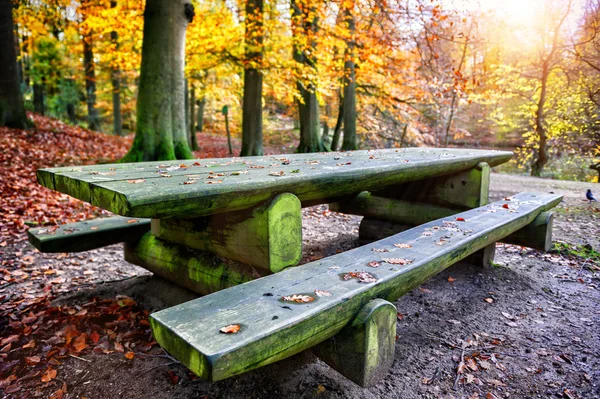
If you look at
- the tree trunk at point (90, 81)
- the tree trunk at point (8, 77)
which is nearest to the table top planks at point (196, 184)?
the tree trunk at point (8, 77)

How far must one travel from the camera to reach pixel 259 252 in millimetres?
2131

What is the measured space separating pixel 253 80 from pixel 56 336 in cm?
893

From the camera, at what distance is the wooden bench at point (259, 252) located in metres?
1.29

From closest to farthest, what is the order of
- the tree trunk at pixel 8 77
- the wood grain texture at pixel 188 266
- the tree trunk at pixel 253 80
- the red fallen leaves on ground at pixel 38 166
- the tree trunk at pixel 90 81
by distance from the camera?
1. the wood grain texture at pixel 188 266
2. the red fallen leaves on ground at pixel 38 166
3. the tree trunk at pixel 8 77
4. the tree trunk at pixel 253 80
5. the tree trunk at pixel 90 81

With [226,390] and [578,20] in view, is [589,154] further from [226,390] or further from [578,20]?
[226,390]

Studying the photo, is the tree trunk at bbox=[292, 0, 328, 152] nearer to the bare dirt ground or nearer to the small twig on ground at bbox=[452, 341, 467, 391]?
Answer: the bare dirt ground

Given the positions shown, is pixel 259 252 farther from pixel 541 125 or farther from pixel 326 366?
pixel 541 125

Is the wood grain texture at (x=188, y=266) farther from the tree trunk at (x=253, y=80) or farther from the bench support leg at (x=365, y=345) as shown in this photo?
the tree trunk at (x=253, y=80)

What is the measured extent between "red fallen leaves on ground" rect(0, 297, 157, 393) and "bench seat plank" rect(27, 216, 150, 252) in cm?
45

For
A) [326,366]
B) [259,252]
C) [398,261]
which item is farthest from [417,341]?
[259,252]

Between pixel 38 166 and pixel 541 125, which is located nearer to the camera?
pixel 38 166

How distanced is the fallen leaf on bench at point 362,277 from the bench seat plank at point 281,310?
0.02 m

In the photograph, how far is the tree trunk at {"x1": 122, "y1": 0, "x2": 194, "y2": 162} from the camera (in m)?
6.65

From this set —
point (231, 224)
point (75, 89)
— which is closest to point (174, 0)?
point (231, 224)
